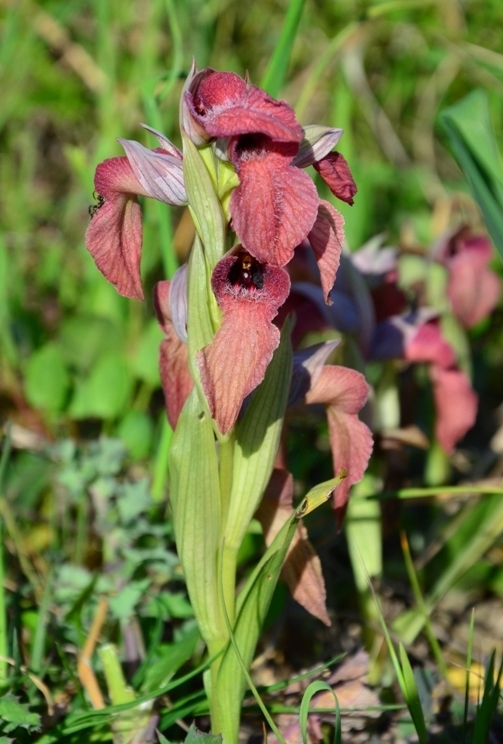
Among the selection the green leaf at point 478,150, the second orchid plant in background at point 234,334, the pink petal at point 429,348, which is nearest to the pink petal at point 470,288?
the pink petal at point 429,348

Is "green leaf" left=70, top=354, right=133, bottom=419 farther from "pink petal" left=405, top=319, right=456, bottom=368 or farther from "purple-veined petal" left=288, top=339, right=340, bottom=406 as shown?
"purple-veined petal" left=288, top=339, right=340, bottom=406

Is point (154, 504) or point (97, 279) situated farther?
point (97, 279)

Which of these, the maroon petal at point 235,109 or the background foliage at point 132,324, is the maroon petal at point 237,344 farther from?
the background foliage at point 132,324

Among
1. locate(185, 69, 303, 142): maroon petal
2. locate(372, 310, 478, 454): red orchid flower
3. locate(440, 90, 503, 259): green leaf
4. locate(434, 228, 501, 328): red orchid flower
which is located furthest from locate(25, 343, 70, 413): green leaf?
locate(185, 69, 303, 142): maroon petal

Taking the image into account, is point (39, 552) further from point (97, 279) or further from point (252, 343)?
point (252, 343)

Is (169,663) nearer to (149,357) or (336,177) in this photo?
(336,177)

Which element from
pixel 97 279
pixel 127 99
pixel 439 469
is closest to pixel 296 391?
pixel 439 469
